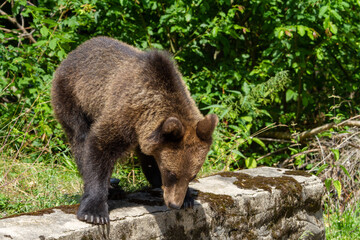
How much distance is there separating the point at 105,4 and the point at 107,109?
9.59 feet

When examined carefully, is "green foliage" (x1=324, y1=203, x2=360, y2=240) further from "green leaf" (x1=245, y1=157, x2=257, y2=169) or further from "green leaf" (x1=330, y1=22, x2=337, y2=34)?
"green leaf" (x1=330, y1=22, x2=337, y2=34)

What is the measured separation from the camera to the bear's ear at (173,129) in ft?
10.8

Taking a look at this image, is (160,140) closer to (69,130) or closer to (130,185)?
(69,130)

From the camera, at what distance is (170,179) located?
3516 millimetres

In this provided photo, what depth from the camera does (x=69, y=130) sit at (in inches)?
169

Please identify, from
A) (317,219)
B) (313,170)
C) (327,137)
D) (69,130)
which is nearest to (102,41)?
(69,130)

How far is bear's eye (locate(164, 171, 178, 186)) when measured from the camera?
3.50m

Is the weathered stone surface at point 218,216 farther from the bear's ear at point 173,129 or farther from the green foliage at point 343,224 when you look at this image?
the bear's ear at point 173,129

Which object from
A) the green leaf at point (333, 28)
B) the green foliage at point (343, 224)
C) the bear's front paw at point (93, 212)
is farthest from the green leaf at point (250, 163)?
the bear's front paw at point (93, 212)

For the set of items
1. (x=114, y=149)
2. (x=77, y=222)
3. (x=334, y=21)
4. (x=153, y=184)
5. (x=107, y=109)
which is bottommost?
(x=153, y=184)

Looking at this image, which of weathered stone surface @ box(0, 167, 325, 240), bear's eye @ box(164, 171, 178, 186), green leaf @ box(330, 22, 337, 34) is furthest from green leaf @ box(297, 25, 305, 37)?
bear's eye @ box(164, 171, 178, 186)

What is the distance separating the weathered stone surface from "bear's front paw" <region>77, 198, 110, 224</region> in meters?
0.05

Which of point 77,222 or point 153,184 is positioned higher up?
point 77,222

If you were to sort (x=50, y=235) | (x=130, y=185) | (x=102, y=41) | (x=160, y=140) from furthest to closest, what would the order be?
(x=130, y=185) → (x=102, y=41) → (x=160, y=140) → (x=50, y=235)
